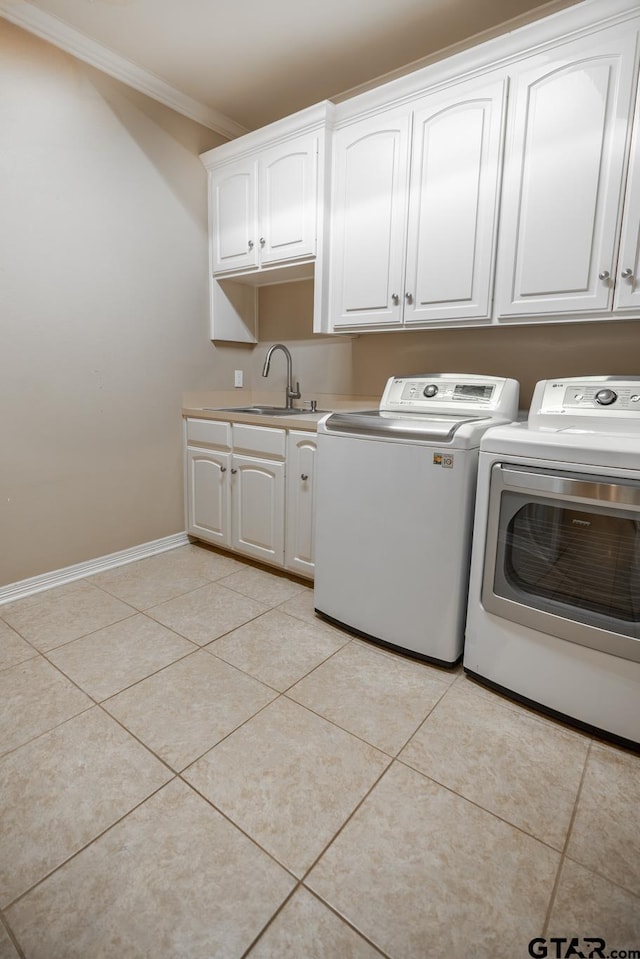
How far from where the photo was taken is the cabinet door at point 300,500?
91.5 inches

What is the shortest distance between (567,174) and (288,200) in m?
1.33

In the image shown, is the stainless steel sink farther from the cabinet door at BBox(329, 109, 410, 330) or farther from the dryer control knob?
the dryer control knob

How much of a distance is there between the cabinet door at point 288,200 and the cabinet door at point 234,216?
0.08 metres

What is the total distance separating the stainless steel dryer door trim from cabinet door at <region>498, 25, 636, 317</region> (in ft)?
2.49

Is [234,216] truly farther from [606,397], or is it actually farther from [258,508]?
[606,397]

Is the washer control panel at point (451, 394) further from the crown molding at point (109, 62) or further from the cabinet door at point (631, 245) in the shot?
the crown molding at point (109, 62)

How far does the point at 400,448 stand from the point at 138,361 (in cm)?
169

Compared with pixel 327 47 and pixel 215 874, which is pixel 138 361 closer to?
pixel 327 47

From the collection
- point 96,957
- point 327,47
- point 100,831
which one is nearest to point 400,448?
point 100,831

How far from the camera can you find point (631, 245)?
163 centimetres

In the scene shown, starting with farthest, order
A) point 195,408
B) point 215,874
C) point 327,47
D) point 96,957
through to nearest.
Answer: point 195,408, point 327,47, point 215,874, point 96,957

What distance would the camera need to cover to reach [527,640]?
1.54 metres

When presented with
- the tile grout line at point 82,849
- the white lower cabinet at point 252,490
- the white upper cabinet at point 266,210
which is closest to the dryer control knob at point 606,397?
the white lower cabinet at point 252,490

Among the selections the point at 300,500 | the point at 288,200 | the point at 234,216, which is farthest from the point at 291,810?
the point at 234,216
